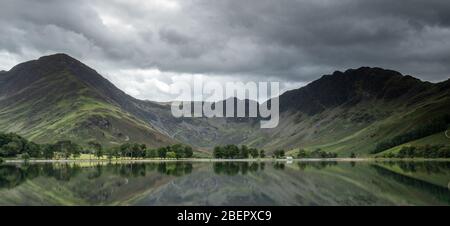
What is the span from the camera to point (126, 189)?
274 ft

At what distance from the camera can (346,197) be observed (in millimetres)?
67875
